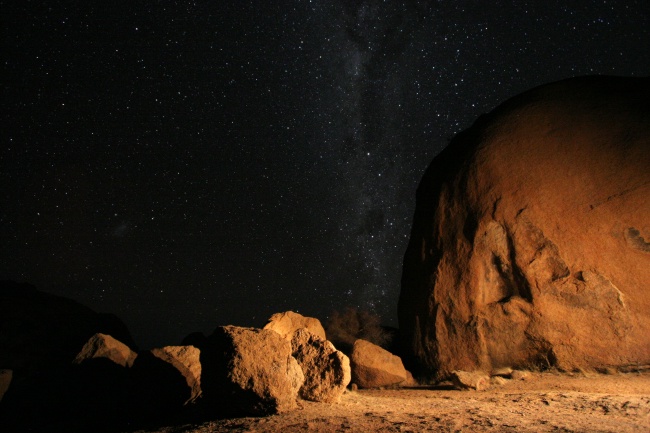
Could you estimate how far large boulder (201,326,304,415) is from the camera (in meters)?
4.65

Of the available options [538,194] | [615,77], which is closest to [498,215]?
[538,194]

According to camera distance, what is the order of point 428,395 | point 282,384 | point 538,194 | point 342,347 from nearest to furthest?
point 282,384, point 428,395, point 538,194, point 342,347

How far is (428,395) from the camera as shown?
676 cm

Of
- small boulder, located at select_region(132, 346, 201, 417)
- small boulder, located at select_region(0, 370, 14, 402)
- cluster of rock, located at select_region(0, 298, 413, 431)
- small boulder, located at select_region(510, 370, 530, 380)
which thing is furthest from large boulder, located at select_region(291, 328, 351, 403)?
small boulder, located at select_region(0, 370, 14, 402)

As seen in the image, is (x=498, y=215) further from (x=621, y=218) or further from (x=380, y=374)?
(x=380, y=374)

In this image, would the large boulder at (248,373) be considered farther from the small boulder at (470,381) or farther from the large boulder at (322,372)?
the small boulder at (470,381)

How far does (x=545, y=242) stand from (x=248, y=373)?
21.0 feet

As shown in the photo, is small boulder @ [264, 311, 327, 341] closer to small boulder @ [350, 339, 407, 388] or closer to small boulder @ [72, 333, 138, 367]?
small boulder @ [350, 339, 407, 388]

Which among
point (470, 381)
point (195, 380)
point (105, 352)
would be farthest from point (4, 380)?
point (470, 381)

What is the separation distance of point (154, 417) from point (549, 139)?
9.31 m

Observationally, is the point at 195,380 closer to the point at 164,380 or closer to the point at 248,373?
the point at 164,380

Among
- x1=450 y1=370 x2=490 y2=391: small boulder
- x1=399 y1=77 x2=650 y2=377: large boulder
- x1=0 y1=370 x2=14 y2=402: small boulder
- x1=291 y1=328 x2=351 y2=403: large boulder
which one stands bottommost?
x1=0 y1=370 x2=14 y2=402: small boulder

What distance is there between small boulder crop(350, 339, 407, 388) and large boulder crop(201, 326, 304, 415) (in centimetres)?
385

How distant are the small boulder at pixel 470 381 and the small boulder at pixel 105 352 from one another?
6.12 m
